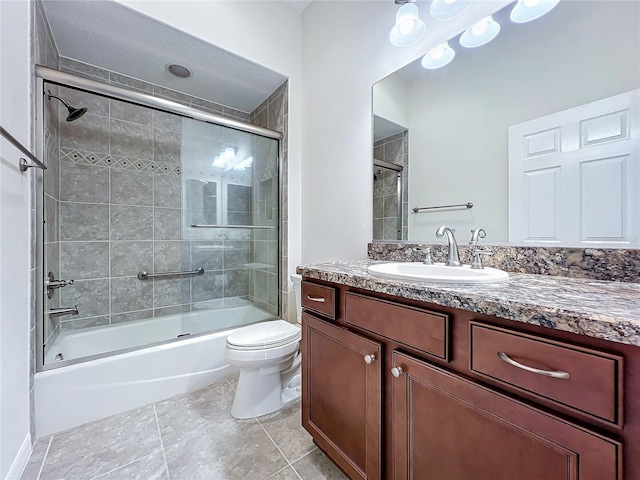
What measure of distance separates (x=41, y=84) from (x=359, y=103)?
5.65 feet

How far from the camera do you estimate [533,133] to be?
101 cm

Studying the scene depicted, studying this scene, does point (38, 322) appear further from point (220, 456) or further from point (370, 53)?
point (370, 53)

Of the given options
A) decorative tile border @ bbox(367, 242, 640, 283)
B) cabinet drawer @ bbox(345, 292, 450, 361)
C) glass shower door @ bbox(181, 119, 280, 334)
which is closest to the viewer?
cabinet drawer @ bbox(345, 292, 450, 361)

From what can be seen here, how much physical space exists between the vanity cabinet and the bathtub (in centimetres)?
103

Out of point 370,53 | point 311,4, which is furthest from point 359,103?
point 311,4

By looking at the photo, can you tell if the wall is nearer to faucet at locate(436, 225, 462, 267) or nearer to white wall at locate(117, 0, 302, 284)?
faucet at locate(436, 225, 462, 267)

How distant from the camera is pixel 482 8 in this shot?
1.13m


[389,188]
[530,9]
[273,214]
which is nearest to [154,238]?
[273,214]

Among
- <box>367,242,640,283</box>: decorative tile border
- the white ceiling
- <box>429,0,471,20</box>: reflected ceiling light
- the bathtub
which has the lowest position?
the bathtub

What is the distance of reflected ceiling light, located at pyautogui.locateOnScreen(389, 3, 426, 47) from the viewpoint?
127 cm

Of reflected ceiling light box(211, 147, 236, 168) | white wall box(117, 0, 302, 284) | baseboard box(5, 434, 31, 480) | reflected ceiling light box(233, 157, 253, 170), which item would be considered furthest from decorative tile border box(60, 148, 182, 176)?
baseboard box(5, 434, 31, 480)

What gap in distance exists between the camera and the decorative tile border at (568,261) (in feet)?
2.66

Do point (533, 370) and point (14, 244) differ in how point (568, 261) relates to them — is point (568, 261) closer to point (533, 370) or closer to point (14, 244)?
point (533, 370)

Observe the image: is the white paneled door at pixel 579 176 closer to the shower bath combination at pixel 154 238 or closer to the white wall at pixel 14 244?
the shower bath combination at pixel 154 238
